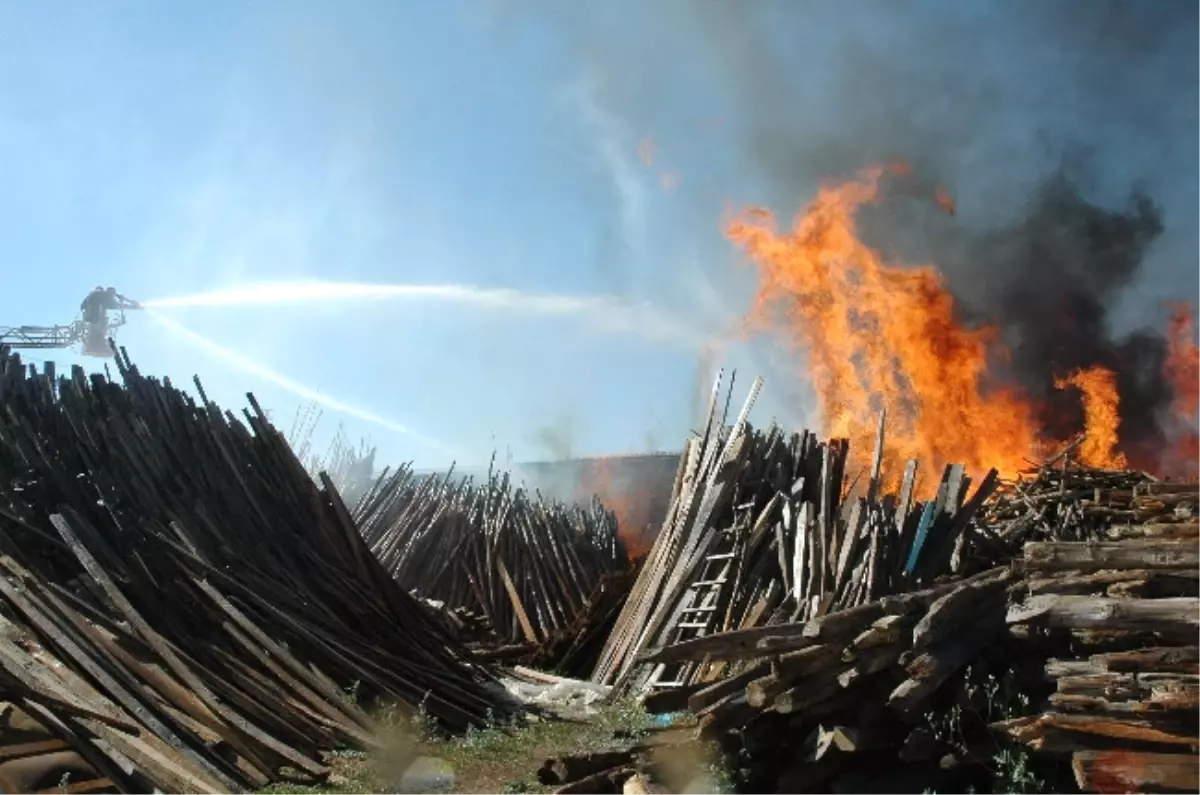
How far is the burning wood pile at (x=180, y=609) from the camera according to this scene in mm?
5598

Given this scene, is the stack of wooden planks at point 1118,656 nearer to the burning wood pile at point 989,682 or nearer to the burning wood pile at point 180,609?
the burning wood pile at point 989,682

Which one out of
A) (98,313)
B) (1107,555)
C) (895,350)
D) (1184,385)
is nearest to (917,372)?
(895,350)

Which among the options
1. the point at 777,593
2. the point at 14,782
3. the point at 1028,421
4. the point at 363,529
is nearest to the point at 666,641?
the point at 777,593

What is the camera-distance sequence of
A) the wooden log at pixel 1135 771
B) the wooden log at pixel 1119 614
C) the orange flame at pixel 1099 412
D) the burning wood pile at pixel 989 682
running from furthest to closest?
the orange flame at pixel 1099 412, the wooden log at pixel 1119 614, the burning wood pile at pixel 989 682, the wooden log at pixel 1135 771

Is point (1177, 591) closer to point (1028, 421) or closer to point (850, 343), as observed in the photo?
point (850, 343)

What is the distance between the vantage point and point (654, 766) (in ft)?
17.4

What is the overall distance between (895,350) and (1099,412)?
18.4 ft

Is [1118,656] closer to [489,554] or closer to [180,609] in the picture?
[180,609]

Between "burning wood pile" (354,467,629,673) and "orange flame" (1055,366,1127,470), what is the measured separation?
37.5 ft

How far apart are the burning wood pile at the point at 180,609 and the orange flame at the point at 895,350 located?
12945mm

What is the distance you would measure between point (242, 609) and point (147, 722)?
6.93 ft

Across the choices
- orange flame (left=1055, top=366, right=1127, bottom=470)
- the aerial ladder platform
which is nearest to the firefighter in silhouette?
the aerial ladder platform

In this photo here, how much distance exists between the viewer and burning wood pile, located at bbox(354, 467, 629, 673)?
1508 cm

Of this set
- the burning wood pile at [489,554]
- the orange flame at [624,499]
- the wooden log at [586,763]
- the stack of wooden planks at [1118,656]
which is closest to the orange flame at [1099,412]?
the orange flame at [624,499]
